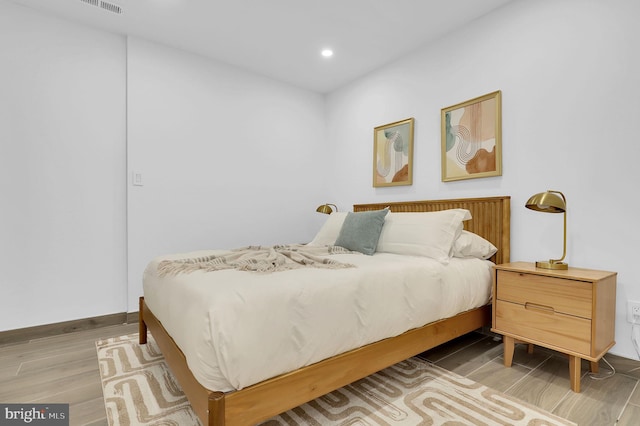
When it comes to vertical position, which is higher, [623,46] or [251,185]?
[623,46]

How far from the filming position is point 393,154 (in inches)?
131

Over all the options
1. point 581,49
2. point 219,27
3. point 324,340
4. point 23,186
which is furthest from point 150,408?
point 581,49

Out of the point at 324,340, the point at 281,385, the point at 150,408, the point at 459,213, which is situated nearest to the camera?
the point at 281,385

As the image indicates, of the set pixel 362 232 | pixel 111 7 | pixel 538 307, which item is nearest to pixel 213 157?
pixel 111 7

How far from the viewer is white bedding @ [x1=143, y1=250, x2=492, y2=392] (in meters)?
1.13

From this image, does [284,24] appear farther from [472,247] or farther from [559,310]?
[559,310]

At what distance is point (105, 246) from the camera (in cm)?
281

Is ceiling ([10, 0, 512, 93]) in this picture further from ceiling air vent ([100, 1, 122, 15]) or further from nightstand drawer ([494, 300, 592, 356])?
nightstand drawer ([494, 300, 592, 356])

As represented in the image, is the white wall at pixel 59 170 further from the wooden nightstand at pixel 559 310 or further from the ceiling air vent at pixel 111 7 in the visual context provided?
the wooden nightstand at pixel 559 310

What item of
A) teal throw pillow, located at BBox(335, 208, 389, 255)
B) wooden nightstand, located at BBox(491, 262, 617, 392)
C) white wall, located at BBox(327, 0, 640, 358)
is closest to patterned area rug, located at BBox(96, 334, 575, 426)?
wooden nightstand, located at BBox(491, 262, 617, 392)

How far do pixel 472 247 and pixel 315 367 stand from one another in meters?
1.57

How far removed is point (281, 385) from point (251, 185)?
2638 mm

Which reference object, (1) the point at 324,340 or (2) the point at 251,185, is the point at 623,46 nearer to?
(1) the point at 324,340

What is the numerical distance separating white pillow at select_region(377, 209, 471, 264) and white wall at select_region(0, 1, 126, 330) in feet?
7.92
